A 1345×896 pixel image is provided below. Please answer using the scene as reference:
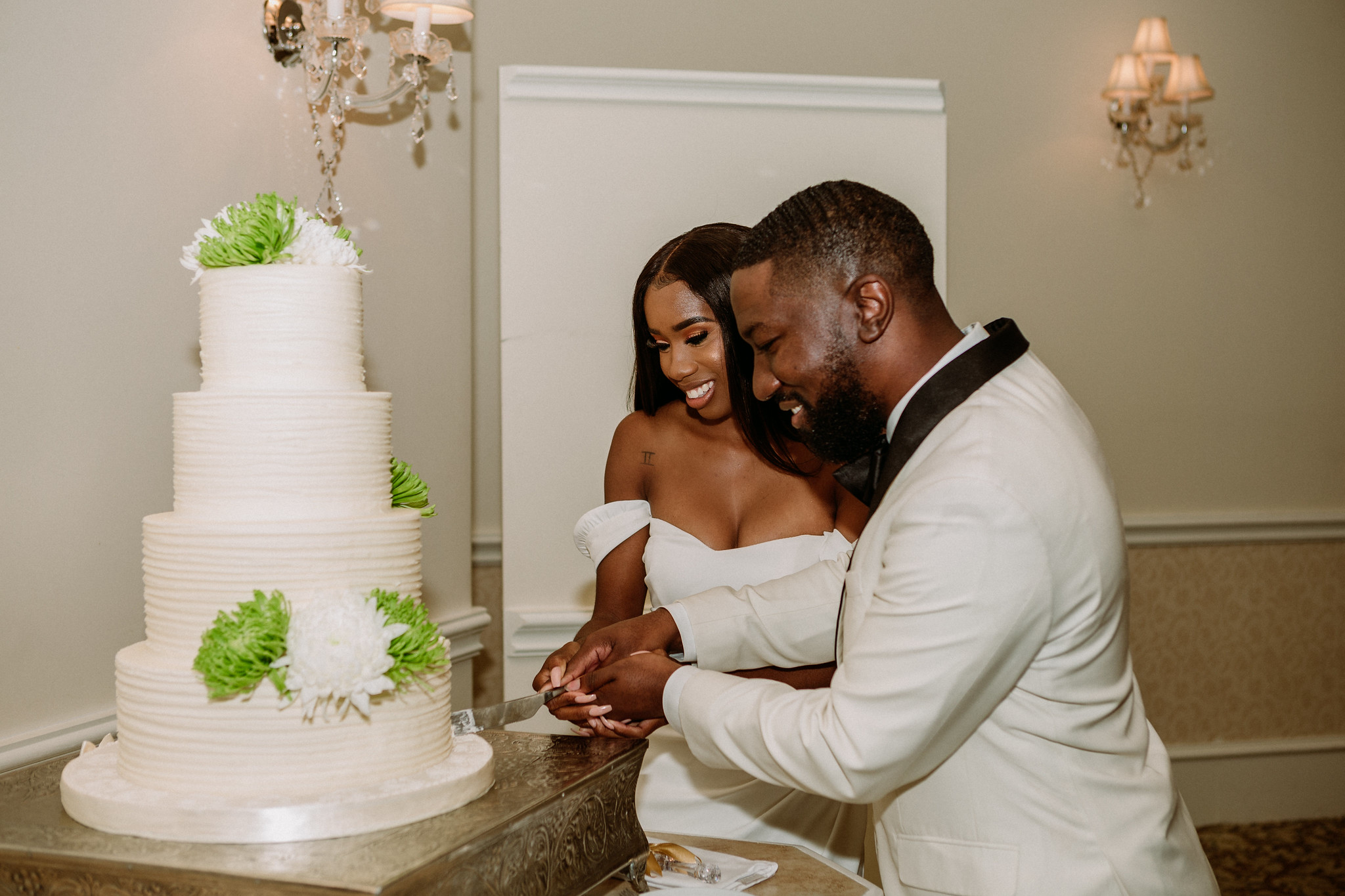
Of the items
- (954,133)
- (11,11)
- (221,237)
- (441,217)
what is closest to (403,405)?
(441,217)

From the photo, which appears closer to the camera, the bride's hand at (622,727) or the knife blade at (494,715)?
the knife blade at (494,715)

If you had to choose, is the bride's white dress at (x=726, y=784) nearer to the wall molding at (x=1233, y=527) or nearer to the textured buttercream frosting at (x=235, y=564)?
the textured buttercream frosting at (x=235, y=564)

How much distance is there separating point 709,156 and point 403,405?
1265 mm

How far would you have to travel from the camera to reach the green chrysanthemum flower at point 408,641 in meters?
1.50

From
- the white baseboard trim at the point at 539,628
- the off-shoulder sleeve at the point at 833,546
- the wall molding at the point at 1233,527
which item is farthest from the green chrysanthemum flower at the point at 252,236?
the wall molding at the point at 1233,527

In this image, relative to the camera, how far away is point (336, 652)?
1395mm

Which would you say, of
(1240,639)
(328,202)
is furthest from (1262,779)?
(328,202)

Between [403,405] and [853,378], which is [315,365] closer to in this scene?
[853,378]

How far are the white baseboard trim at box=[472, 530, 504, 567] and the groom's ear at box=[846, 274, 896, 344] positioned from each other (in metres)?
2.66

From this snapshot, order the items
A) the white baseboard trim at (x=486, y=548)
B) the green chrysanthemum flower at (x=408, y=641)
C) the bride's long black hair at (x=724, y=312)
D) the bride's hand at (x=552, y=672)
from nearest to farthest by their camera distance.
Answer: the green chrysanthemum flower at (x=408, y=641), the bride's hand at (x=552, y=672), the bride's long black hair at (x=724, y=312), the white baseboard trim at (x=486, y=548)

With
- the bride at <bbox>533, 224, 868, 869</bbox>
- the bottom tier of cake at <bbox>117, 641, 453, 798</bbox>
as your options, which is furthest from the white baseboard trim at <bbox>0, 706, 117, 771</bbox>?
the bride at <bbox>533, 224, 868, 869</bbox>

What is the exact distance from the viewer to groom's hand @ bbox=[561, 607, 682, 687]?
2256mm

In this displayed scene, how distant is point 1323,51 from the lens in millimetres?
5043

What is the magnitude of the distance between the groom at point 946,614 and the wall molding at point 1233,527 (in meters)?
3.30
